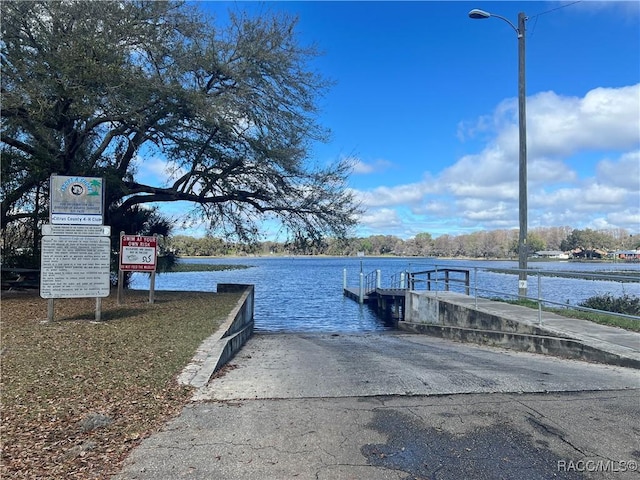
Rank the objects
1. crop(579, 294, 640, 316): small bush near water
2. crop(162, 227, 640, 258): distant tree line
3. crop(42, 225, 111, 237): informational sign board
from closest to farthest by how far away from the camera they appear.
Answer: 1. crop(42, 225, 111, 237): informational sign board
2. crop(579, 294, 640, 316): small bush near water
3. crop(162, 227, 640, 258): distant tree line

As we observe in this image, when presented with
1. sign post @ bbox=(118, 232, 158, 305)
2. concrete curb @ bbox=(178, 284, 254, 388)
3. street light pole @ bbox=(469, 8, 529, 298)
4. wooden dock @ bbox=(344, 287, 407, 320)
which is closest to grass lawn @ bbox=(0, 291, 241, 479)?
concrete curb @ bbox=(178, 284, 254, 388)

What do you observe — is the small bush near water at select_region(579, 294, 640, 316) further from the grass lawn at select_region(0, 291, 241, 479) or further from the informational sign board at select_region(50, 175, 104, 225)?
the informational sign board at select_region(50, 175, 104, 225)

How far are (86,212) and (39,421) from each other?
20.3 feet

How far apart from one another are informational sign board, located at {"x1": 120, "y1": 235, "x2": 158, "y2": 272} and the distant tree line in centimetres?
522

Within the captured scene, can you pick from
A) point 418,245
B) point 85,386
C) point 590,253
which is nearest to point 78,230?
point 85,386

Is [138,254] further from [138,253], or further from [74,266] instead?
[74,266]

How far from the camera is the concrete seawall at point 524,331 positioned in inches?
→ 297

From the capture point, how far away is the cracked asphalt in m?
3.61

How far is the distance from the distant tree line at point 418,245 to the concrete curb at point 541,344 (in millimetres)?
6912

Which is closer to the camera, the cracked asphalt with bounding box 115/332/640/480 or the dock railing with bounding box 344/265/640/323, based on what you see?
the cracked asphalt with bounding box 115/332/640/480

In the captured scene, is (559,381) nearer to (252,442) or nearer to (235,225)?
(252,442)

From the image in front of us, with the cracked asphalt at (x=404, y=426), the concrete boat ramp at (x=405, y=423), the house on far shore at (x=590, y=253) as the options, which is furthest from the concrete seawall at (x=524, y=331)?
the house on far shore at (x=590, y=253)

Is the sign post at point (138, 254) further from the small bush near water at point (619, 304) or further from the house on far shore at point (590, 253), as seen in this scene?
the house on far shore at point (590, 253)

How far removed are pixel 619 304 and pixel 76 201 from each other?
41.2 ft
